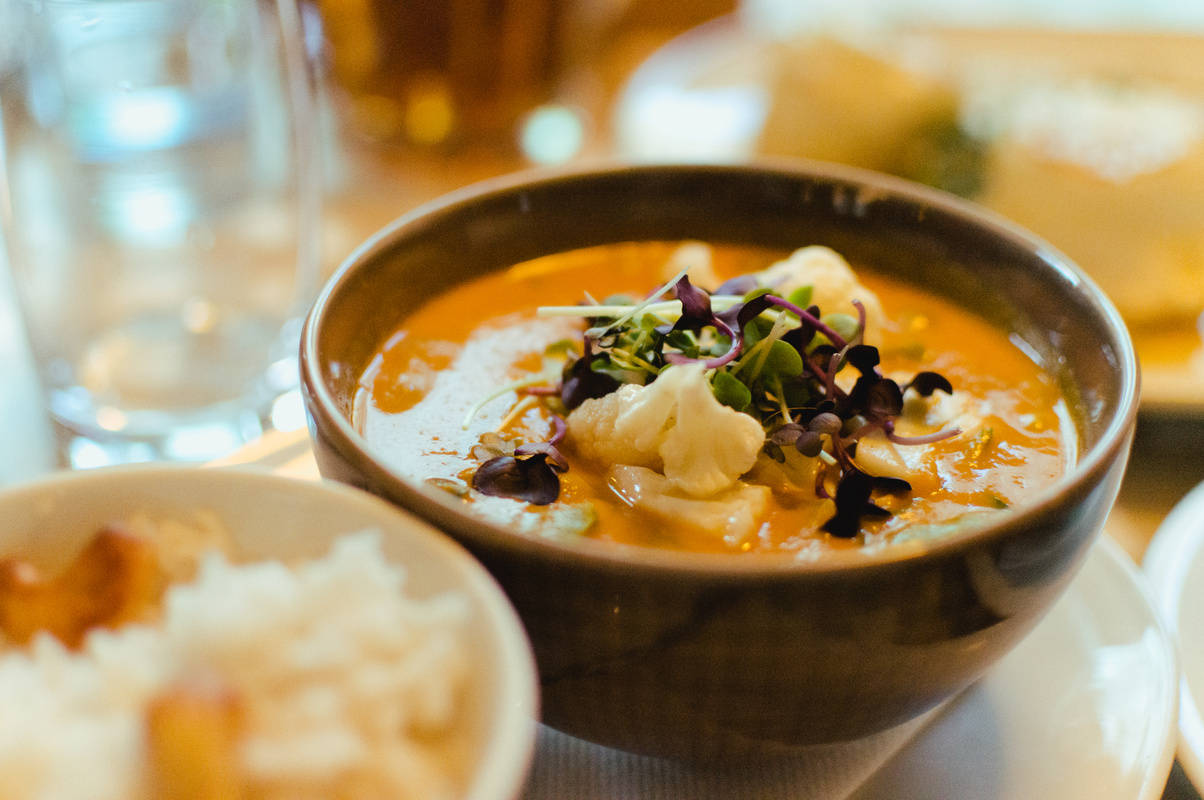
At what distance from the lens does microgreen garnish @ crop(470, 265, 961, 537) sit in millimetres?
1190

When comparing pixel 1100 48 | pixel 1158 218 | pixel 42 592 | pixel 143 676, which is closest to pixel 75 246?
pixel 42 592

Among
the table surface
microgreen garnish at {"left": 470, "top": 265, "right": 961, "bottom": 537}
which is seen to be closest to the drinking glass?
the table surface

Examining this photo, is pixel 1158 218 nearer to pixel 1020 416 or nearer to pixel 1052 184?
pixel 1052 184

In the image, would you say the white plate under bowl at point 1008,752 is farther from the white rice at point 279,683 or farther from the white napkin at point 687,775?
the white rice at point 279,683

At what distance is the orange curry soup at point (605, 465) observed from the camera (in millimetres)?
1154

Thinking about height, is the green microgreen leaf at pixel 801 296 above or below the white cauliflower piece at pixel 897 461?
above

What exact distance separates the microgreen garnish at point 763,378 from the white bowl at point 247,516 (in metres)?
0.29

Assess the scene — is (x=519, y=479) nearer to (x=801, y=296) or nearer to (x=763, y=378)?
(x=763, y=378)

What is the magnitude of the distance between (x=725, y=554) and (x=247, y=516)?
0.48 m

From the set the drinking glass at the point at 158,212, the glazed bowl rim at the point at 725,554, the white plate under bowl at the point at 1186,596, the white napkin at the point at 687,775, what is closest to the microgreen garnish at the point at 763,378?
the glazed bowl rim at the point at 725,554

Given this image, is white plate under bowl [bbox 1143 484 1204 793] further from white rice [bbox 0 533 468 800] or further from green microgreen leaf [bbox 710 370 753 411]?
white rice [bbox 0 533 468 800]

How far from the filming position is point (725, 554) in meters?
1.12

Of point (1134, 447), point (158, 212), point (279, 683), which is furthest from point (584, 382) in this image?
point (158, 212)

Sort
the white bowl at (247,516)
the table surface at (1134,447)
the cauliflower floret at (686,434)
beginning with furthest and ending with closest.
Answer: the table surface at (1134,447), the cauliflower floret at (686,434), the white bowl at (247,516)
